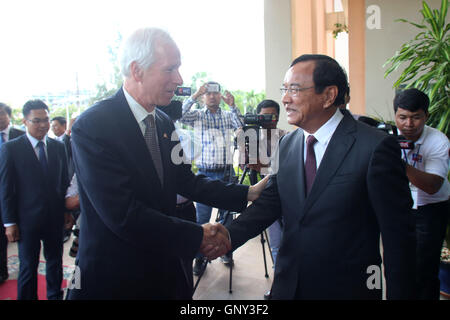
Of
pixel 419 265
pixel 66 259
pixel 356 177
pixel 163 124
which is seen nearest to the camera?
pixel 356 177

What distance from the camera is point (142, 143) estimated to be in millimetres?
1402

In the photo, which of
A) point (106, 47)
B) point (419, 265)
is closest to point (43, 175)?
point (419, 265)

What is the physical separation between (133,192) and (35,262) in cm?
192

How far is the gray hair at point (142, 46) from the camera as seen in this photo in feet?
4.65

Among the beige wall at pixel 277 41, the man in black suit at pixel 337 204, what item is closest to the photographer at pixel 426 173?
the man in black suit at pixel 337 204

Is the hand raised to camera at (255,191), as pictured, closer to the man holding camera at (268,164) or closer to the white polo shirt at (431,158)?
the man holding camera at (268,164)

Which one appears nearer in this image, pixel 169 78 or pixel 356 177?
pixel 356 177

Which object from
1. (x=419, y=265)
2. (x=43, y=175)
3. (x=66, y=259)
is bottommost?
(x=66, y=259)

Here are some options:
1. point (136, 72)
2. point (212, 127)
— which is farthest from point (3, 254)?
point (136, 72)

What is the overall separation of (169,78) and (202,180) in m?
0.67

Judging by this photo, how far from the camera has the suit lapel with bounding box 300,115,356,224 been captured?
132 centimetres

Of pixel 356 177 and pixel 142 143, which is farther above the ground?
pixel 142 143

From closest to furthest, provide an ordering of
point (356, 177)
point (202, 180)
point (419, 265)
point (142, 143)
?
point (356, 177)
point (142, 143)
point (202, 180)
point (419, 265)
